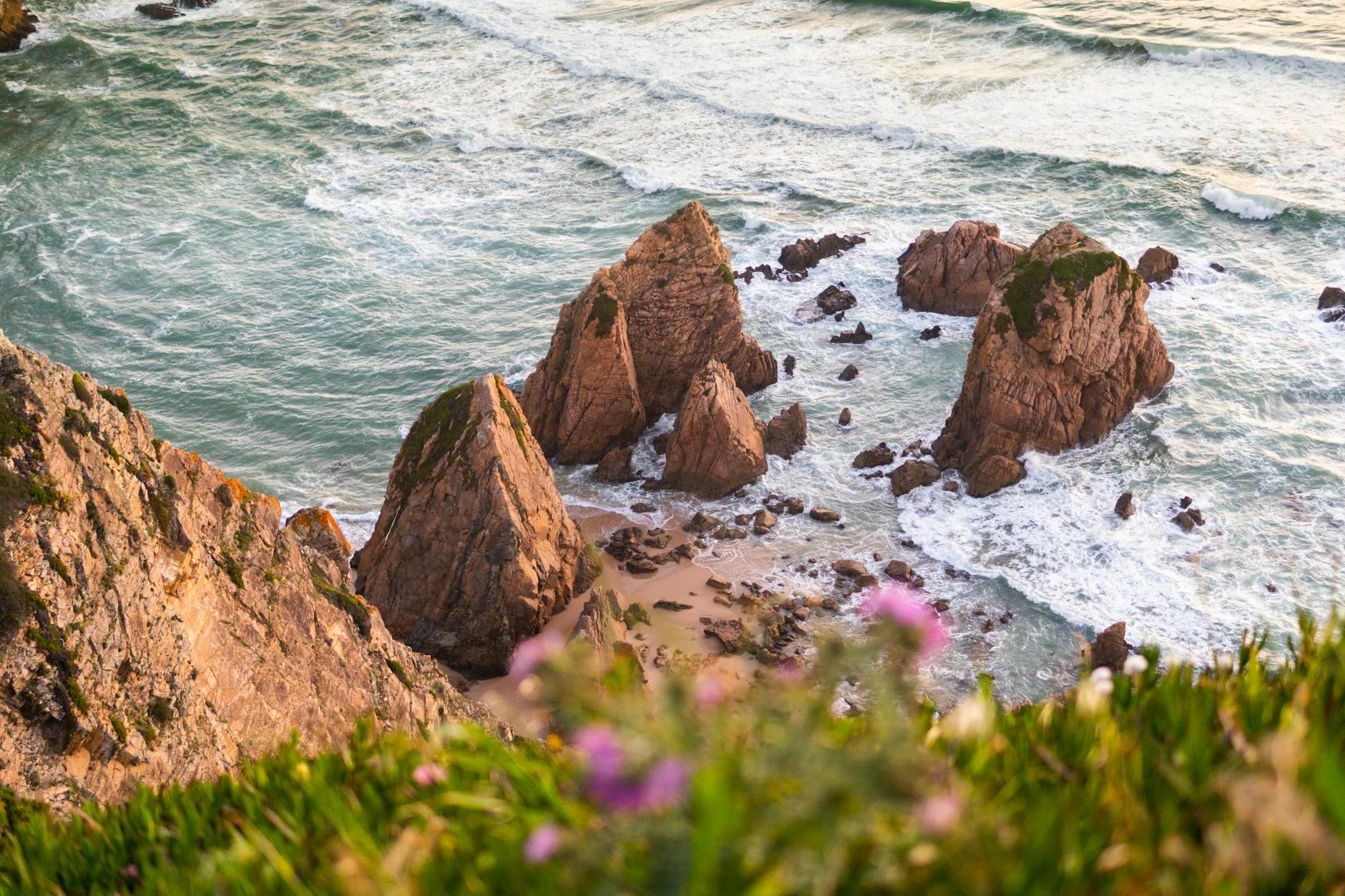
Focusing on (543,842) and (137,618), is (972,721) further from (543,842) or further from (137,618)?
(137,618)

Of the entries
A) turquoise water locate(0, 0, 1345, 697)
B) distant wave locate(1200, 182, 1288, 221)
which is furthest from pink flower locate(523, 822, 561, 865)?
Result: distant wave locate(1200, 182, 1288, 221)

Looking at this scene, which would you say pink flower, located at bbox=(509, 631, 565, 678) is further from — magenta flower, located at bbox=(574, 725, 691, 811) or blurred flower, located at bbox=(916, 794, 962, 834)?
blurred flower, located at bbox=(916, 794, 962, 834)

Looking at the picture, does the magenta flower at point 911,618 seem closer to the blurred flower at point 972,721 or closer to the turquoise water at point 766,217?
the blurred flower at point 972,721

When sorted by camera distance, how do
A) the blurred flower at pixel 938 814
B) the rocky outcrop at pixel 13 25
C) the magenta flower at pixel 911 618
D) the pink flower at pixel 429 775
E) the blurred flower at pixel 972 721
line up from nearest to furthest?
the blurred flower at pixel 938 814 → the magenta flower at pixel 911 618 → the blurred flower at pixel 972 721 → the pink flower at pixel 429 775 → the rocky outcrop at pixel 13 25

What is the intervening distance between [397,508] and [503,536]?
217 centimetres

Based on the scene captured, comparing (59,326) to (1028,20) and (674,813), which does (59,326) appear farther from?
(1028,20)

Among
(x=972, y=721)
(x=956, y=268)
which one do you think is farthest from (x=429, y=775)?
(x=956, y=268)

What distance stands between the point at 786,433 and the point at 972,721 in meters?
19.3

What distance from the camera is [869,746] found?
136 inches

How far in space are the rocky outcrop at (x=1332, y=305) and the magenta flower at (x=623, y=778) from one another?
2790cm

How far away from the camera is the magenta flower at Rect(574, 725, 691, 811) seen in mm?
2969

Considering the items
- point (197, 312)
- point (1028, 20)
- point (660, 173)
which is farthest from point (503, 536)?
point (1028, 20)

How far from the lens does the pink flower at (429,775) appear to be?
4391 millimetres

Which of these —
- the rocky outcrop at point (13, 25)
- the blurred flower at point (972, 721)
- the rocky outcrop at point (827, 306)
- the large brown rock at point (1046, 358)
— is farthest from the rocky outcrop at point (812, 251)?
the rocky outcrop at point (13, 25)
